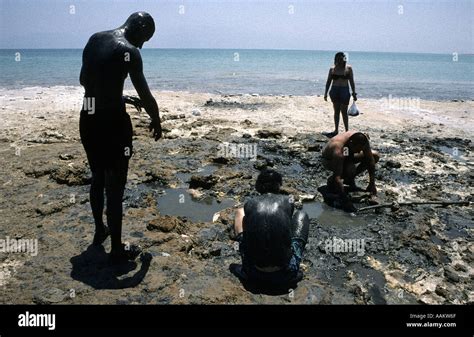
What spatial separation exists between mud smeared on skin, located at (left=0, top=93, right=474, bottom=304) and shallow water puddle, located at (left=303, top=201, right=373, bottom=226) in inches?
1.0

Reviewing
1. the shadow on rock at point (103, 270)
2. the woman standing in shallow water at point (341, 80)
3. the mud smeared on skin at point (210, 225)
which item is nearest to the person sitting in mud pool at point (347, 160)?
the mud smeared on skin at point (210, 225)

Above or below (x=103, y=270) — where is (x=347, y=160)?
above

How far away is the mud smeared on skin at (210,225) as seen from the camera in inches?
121

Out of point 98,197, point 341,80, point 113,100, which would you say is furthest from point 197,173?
point 341,80

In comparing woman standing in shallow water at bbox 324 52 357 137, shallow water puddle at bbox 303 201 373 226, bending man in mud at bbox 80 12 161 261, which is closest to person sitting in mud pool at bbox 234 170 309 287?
bending man in mud at bbox 80 12 161 261

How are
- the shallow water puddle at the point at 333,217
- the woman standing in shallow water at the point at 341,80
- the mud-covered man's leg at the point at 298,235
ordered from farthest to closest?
the woman standing in shallow water at the point at 341,80 < the shallow water puddle at the point at 333,217 < the mud-covered man's leg at the point at 298,235

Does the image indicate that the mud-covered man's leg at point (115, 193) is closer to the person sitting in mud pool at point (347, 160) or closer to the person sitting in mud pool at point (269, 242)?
the person sitting in mud pool at point (269, 242)

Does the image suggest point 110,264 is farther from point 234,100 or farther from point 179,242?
point 234,100

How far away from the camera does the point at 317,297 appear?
3.02 metres

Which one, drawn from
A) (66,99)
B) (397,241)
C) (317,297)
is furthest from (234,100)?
(317,297)

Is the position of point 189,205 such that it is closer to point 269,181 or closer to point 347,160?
point 269,181

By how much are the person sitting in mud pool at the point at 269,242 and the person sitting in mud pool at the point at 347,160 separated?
A: 1.87 metres

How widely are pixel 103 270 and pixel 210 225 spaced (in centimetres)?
140

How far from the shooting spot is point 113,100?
115 inches
